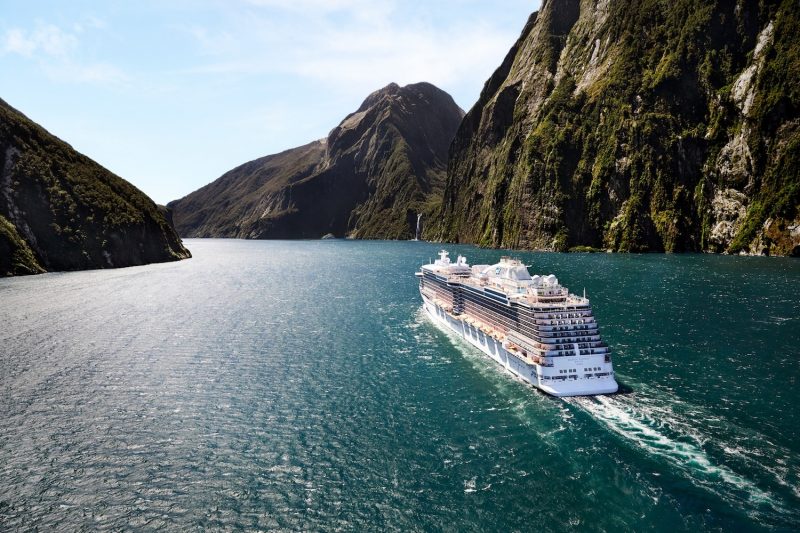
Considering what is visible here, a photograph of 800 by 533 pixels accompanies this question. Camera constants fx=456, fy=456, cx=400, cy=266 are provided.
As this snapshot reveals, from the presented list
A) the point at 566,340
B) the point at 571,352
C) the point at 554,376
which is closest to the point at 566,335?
the point at 566,340

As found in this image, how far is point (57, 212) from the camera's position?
463 ft

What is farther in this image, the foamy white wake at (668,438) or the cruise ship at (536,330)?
the cruise ship at (536,330)

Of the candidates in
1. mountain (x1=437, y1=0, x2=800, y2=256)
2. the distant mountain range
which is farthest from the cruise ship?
the distant mountain range

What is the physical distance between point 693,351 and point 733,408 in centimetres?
1624

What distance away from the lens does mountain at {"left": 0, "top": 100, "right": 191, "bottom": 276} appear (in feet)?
434

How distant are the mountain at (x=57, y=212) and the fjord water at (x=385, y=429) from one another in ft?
256

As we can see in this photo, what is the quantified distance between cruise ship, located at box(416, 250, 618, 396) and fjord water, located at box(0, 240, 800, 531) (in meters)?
2.10

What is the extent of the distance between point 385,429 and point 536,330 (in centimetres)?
1786

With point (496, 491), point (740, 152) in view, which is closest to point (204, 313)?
point (496, 491)

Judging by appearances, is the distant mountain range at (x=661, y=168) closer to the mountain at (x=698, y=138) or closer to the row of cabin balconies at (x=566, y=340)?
the mountain at (x=698, y=138)

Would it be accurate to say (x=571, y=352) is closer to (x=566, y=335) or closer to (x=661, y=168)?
(x=566, y=335)

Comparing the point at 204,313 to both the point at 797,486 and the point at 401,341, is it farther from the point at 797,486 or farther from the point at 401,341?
the point at 797,486

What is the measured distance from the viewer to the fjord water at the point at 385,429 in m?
27.1

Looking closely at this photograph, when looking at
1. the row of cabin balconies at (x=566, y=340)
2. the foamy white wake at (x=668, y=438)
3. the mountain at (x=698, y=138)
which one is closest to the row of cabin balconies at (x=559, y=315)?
the row of cabin balconies at (x=566, y=340)
